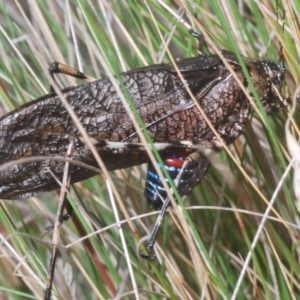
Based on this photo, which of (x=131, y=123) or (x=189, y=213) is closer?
(x=131, y=123)

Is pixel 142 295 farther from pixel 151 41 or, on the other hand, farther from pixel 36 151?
pixel 151 41

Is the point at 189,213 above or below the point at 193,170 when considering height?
below

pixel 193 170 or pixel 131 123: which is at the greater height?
pixel 131 123

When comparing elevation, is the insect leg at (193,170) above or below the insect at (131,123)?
below

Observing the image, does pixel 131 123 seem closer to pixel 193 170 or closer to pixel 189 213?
pixel 193 170

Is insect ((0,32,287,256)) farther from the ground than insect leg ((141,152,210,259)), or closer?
farther from the ground

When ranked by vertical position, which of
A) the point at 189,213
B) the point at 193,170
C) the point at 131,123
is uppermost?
the point at 131,123

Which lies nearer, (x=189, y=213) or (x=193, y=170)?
(x=193, y=170)

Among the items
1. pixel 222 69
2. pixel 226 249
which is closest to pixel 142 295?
pixel 226 249

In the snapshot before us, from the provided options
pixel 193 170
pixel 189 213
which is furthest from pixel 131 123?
pixel 189 213
